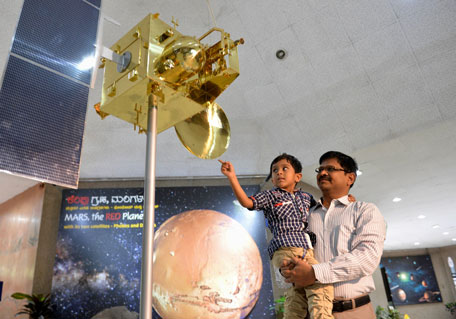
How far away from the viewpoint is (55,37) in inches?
33.0

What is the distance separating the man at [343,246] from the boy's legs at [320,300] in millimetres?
38

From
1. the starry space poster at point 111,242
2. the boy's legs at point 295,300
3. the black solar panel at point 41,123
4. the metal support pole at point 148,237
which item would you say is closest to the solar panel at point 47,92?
the black solar panel at point 41,123

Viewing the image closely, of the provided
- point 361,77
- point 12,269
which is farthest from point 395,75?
point 12,269

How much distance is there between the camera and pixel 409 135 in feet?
15.6

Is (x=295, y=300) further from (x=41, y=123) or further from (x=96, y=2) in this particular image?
(x=96, y=2)

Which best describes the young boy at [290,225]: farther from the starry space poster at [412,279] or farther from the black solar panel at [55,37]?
the starry space poster at [412,279]

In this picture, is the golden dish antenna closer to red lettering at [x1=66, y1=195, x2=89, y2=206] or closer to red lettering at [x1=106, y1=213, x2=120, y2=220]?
red lettering at [x1=106, y1=213, x2=120, y2=220]

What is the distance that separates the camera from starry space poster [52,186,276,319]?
5.22m

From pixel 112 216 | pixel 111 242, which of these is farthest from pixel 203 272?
pixel 112 216

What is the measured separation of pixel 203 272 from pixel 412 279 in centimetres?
1516

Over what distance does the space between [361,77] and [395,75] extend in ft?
1.22

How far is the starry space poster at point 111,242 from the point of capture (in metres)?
5.22

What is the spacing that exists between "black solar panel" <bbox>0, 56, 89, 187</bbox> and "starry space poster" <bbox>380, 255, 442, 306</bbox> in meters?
18.0

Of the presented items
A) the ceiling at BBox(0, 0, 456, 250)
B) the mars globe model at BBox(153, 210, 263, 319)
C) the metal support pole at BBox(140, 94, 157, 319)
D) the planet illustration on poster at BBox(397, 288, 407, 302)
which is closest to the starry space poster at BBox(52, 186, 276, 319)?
the mars globe model at BBox(153, 210, 263, 319)
